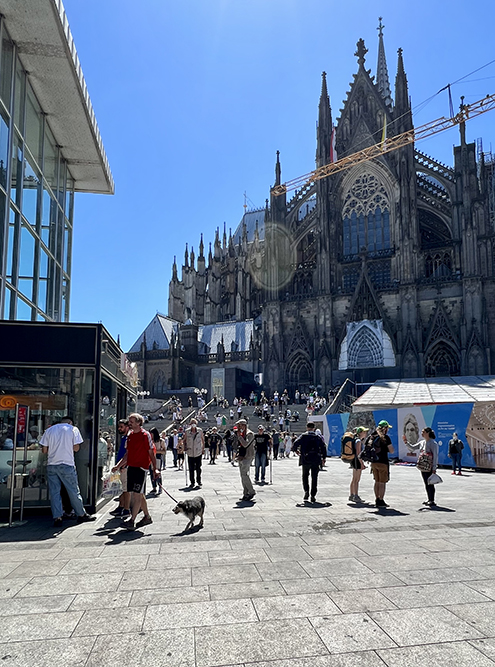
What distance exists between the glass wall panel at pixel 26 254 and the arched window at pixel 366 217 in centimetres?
3909

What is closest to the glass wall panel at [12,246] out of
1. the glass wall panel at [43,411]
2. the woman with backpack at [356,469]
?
the glass wall panel at [43,411]

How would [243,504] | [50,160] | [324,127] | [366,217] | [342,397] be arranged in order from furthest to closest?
[324,127], [366,217], [342,397], [50,160], [243,504]

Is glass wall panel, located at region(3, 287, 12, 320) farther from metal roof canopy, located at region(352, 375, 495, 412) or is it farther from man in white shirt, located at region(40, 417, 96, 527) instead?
metal roof canopy, located at region(352, 375, 495, 412)

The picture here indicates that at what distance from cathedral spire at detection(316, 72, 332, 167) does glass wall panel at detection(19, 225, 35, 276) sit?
42.2m

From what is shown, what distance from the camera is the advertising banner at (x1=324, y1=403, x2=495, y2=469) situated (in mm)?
18875

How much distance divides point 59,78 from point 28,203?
311 centimetres

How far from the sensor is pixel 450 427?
19984mm

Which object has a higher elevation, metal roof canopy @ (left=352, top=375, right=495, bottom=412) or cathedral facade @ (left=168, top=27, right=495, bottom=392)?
cathedral facade @ (left=168, top=27, right=495, bottom=392)

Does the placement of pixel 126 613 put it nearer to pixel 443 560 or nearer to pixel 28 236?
pixel 443 560

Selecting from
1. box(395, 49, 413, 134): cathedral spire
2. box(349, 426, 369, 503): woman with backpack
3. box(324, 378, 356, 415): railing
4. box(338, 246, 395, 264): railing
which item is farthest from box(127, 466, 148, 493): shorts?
box(395, 49, 413, 134): cathedral spire

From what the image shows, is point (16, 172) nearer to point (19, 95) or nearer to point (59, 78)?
point (19, 95)

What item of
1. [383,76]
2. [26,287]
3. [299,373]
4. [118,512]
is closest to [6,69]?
[26,287]

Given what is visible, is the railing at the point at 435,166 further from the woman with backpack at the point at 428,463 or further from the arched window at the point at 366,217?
the woman with backpack at the point at 428,463

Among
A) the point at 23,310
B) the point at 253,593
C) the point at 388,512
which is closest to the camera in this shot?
the point at 253,593
